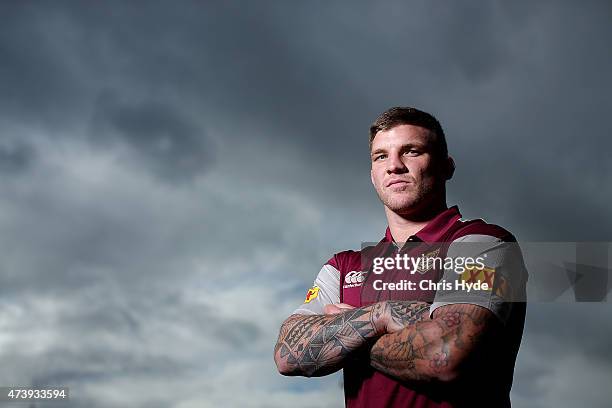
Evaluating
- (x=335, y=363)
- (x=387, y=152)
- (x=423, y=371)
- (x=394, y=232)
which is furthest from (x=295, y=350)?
(x=387, y=152)

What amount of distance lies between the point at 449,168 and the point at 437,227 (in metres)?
0.68

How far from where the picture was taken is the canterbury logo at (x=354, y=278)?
4902 millimetres

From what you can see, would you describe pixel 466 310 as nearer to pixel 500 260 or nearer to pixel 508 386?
pixel 500 260

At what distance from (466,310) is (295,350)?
123 cm

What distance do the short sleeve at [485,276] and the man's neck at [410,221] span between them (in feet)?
2.02

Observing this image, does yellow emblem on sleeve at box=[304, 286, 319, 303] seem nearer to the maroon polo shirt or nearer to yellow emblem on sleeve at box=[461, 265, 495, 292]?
the maroon polo shirt

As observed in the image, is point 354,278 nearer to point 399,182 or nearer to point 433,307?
point 399,182

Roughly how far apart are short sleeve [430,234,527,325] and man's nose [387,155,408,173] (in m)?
0.80

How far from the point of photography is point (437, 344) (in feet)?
12.7

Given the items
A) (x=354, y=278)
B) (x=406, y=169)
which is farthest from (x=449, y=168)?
(x=354, y=278)

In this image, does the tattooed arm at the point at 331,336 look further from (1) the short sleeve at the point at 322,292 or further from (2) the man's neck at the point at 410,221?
(2) the man's neck at the point at 410,221

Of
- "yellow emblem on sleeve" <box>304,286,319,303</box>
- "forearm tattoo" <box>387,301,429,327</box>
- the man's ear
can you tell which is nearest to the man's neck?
the man's ear

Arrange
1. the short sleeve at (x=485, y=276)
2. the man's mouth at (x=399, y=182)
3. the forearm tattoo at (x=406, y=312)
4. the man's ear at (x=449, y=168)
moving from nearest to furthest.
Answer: the short sleeve at (x=485, y=276)
the forearm tattoo at (x=406, y=312)
the man's mouth at (x=399, y=182)
the man's ear at (x=449, y=168)

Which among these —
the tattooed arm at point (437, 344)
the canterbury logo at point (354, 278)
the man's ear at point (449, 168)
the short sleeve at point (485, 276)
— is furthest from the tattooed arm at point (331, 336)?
the man's ear at point (449, 168)
